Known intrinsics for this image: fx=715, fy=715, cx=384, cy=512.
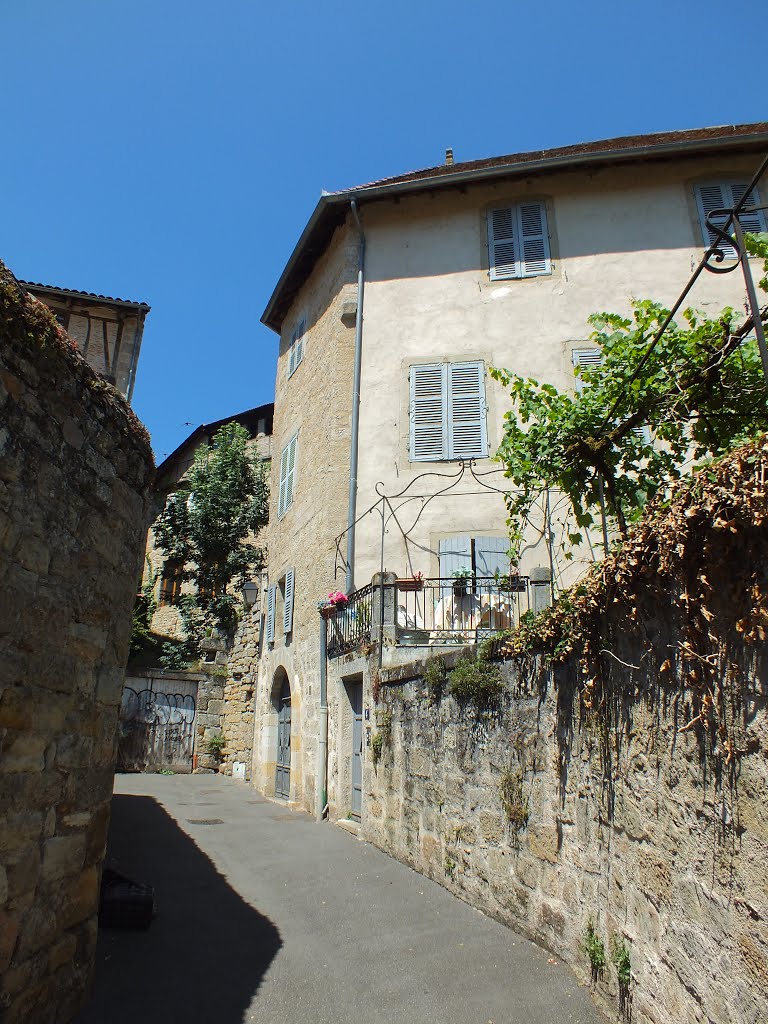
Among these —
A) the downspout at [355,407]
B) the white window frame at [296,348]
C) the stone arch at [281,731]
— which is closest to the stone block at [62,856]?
the downspout at [355,407]

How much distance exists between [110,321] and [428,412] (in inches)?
262

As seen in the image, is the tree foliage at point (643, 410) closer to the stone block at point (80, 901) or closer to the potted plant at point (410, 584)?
→ the potted plant at point (410, 584)

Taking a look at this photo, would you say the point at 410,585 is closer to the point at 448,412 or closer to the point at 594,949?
the point at 448,412

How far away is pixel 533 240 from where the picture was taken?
12.8 m

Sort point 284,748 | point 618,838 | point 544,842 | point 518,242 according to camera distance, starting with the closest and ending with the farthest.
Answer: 1. point 618,838
2. point 544,842
3. point 284,748
4. point 518,242

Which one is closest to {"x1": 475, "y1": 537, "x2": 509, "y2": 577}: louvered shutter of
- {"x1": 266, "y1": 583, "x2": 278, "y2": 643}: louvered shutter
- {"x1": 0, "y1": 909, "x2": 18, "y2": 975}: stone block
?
{"x1": 266, "y1": 583, "x2": 278, "y2": 643}: louvered shutter

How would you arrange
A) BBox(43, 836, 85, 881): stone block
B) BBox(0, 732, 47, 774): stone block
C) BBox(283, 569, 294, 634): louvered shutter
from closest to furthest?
BBox(0, 732, 47, 774): stone block < BBox(43, 836, 85, 881): stone block < BBox(283, 569, 294, 634): louvered shutter

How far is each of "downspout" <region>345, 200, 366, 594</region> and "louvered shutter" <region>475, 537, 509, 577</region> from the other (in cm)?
199

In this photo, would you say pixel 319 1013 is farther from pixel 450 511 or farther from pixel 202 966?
pixel 450 511

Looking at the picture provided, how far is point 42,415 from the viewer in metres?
3.32

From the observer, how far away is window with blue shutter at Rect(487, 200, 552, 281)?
41.7 ft

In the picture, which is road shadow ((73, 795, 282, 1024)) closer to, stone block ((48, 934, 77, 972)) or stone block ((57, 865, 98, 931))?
stone block ((48, 934, 77, 972))

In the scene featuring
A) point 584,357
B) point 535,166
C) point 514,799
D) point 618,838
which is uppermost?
point 535,166

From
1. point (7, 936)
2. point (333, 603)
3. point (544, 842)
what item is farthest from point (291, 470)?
point (7, 936)
